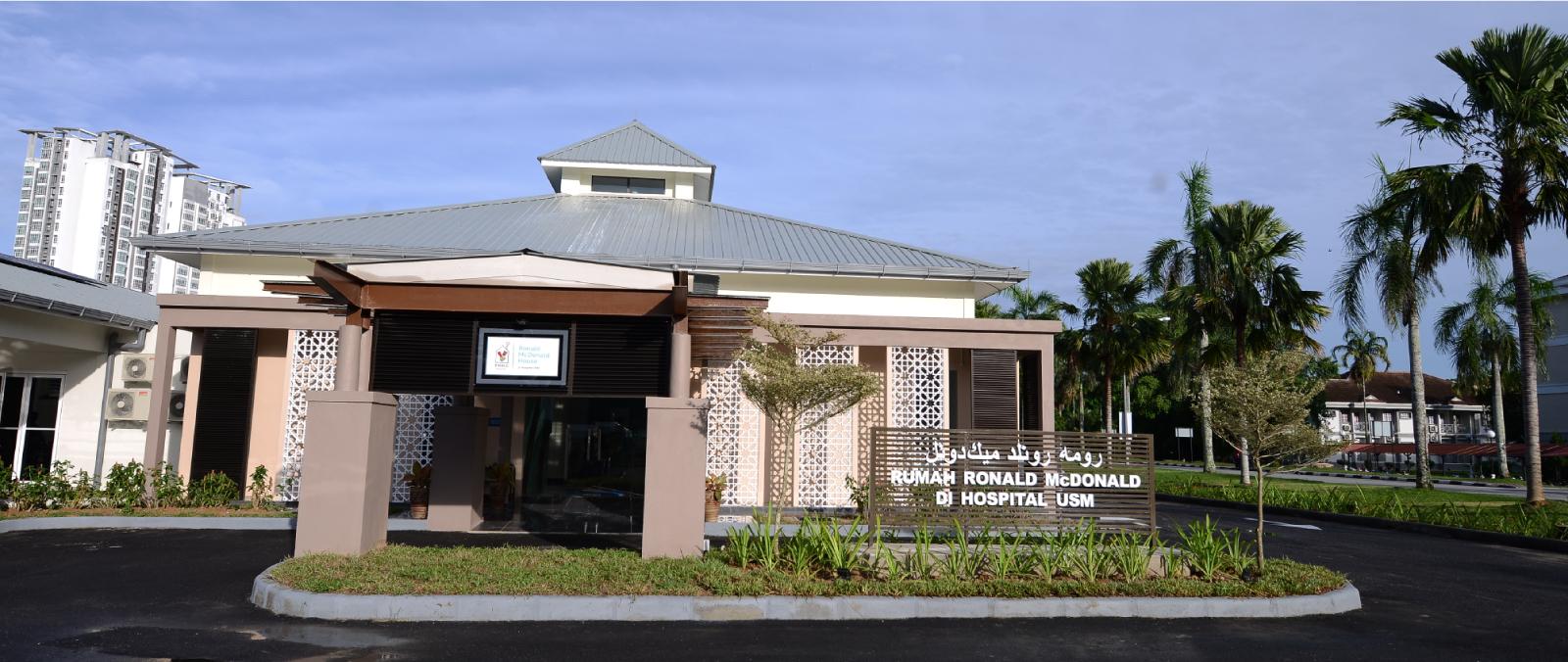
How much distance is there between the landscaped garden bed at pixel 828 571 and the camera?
9.31 meters

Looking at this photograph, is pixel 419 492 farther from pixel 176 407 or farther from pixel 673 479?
pixel 673 479

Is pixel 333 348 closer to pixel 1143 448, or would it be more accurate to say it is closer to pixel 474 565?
pixel 474 565

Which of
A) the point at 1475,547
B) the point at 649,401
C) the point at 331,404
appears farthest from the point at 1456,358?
the point at 331,404

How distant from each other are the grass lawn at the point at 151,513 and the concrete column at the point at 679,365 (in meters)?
8.09

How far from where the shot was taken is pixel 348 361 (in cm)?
1141

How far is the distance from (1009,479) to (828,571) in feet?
11.7

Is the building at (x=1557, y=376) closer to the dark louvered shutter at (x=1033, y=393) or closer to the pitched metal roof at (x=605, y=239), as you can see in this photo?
the dark louvered shutter at (x=1033, y=393)

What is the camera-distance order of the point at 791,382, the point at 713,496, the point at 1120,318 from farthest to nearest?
the point at 1120,318
the point at 713,496
the point at 791,382

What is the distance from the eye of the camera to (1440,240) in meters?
20.8

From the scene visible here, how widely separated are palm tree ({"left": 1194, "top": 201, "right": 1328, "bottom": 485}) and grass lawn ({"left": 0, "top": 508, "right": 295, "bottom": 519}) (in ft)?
80.4

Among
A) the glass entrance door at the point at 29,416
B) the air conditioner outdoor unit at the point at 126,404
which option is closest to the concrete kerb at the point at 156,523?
the air conditioner outdoor unit at the point at 126,404

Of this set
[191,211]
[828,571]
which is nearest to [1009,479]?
[828,571]

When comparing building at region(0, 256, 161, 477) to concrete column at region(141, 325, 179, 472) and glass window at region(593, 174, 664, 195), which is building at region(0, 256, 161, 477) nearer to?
concrete column at region(141, 325, 179, 472)

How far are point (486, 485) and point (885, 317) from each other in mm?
8123
